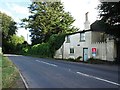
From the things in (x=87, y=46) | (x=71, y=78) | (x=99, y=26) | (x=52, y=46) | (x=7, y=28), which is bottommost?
(x=71, y=78)

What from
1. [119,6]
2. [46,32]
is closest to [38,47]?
[46,32]

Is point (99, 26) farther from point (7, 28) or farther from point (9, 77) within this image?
point (7, 28)

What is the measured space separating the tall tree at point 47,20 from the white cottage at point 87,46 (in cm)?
2333

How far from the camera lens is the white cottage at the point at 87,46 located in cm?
3638

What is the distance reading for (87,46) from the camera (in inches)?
1697

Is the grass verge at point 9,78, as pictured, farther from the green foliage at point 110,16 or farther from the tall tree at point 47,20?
the tall tree at point 47,20

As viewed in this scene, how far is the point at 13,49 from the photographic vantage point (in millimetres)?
99938

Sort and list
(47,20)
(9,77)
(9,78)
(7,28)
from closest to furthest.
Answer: (9,78) < (9,77) < (47,20) < (7,28)

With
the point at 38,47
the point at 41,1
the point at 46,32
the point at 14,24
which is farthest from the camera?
the point at 14,24

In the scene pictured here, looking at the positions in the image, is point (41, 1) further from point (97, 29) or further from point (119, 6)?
point (119, 6)

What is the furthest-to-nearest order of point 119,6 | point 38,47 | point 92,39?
1. point 38,47
2. point 92,39
3. point 119,6

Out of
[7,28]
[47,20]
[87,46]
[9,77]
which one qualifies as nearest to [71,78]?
[9,77]

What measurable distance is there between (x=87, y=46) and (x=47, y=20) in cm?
3783

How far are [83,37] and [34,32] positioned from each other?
127 feet
